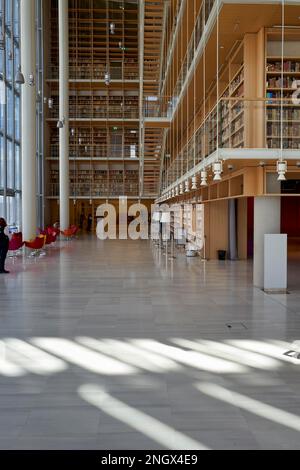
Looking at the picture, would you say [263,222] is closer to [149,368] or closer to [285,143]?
[285,143]

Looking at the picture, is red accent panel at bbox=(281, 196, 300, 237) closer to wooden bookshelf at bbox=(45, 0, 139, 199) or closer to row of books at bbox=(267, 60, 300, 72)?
wooden bookshelf at bbox=(45, 0, 139, 199)

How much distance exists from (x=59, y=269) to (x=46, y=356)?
8754 mm

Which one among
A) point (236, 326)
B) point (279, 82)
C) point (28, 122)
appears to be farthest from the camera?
point (28, 122)

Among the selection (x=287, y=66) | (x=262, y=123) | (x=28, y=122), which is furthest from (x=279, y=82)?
(x=28, y=122)

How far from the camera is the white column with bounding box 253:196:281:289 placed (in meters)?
10.9

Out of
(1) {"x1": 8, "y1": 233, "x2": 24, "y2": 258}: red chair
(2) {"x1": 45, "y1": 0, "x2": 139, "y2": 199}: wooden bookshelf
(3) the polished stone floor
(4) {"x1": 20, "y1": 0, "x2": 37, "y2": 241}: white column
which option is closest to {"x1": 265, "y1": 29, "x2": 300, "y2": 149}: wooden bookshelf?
(3) the polished stone floor

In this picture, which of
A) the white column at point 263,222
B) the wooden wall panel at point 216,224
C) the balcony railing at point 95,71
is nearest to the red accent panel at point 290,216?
the balcony railing at point 95,71

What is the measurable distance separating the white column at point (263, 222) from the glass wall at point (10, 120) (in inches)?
413

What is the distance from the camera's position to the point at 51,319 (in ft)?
25.6

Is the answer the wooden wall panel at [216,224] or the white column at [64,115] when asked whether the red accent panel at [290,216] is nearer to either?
the white column at [64,115]

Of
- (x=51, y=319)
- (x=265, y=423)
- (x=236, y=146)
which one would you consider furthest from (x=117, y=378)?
(x=236, y=146)

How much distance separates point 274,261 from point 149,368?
5.66 metres

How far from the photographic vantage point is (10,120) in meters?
20.7
